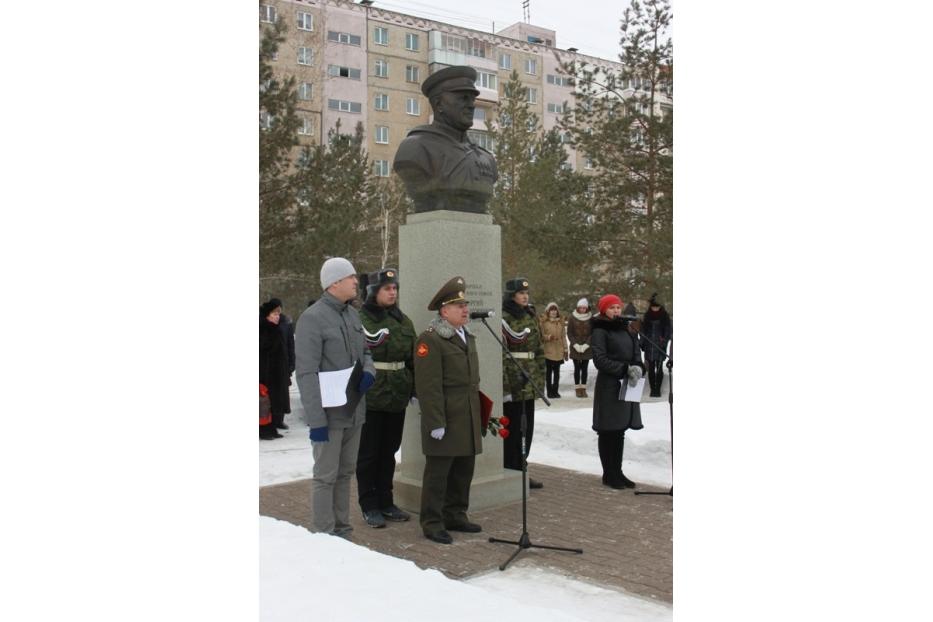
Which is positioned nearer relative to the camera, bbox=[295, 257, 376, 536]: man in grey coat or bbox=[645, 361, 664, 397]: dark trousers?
bbox=[295, 257, 376, 536]: man in grey coat

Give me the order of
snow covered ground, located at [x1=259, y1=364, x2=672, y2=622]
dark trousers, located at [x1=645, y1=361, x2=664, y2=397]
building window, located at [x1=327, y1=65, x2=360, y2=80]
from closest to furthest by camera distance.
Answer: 1. snow covered ground, located at [x1=259, y1=364, x2=672, y2=622]
2. dark trousers, located at [x1=645, y1=361, x2=664, y2=397]
3. building window, located at [x1=327, y1=65, x2=360, y2=80]

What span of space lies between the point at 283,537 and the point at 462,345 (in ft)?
7.04

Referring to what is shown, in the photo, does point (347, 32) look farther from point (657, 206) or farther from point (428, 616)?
point (428, 616)

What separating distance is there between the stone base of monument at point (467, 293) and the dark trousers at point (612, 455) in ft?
2.83

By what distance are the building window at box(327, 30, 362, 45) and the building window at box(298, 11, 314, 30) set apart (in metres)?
1.19

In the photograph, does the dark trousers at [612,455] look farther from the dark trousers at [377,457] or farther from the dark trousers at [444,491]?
the dark trousers at [377,457]

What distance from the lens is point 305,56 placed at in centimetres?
2389

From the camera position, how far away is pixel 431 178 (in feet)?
20.3

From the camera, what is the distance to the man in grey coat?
4641mm

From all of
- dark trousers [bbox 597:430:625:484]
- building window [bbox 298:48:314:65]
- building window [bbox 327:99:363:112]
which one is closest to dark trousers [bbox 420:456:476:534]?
dark trousers [bbox 597:430:625:484]

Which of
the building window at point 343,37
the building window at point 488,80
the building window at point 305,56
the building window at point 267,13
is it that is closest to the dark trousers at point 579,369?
the building window at point 267,13

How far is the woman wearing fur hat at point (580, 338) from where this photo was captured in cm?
1454

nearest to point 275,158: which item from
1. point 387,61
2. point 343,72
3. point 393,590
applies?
point 393,590

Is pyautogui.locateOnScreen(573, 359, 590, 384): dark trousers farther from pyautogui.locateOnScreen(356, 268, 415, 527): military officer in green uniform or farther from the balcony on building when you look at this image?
the balcony on building
